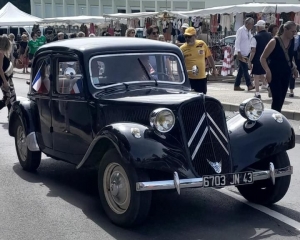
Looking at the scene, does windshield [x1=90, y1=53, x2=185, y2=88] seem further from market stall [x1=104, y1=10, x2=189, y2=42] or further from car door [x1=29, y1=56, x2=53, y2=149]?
market stall [x1=104, y1=10, x2=189, y2=42]

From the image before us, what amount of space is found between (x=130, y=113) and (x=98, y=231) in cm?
126

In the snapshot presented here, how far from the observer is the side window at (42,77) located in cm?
831

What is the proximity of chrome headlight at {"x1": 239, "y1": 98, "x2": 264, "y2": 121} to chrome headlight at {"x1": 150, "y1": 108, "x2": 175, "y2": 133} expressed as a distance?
1008 mm

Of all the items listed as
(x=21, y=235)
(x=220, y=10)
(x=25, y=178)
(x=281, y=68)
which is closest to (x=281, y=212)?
(x=21, y=235)

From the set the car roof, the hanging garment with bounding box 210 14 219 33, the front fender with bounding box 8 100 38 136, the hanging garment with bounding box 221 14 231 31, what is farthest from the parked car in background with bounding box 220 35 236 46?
the car roof

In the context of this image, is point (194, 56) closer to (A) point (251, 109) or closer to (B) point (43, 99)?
(B) point (43, 99)

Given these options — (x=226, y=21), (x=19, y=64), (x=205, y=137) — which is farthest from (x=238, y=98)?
(x=19, y=64)

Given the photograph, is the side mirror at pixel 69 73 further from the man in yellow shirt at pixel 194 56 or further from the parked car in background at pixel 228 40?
the parked car in background at pixel 228 40

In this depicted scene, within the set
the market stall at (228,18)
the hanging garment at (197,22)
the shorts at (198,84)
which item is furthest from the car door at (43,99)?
the hanging garment at (197,22)

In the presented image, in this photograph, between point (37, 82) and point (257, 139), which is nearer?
point (257, 139)

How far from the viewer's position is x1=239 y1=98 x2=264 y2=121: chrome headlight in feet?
22.6

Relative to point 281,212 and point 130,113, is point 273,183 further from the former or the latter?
point 130,113

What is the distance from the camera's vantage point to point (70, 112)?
25.1 feet

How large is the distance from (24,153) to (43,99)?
101 centimetres
